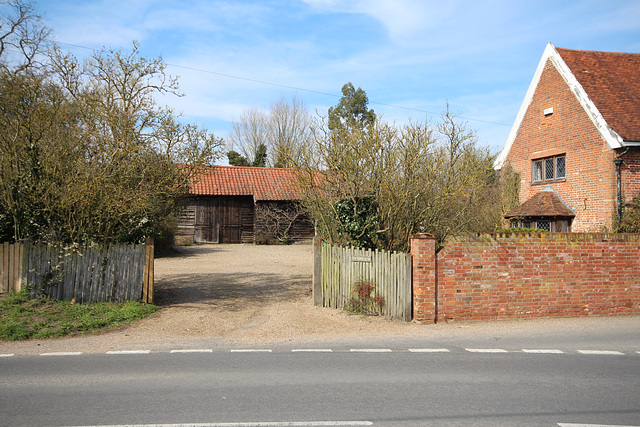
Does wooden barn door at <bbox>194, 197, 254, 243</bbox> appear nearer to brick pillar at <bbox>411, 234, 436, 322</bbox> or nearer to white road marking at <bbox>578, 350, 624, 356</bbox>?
brick pillar at <bbox>411, 234, 436, 322</bbox>

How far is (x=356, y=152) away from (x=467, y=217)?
12.3 feet

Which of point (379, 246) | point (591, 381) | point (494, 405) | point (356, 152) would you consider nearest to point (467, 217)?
point (379, 246)

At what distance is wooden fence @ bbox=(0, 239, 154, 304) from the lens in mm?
10094

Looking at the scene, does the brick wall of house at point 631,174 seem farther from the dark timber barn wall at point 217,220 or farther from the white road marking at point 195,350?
the dark timber barn wall at point 217,220

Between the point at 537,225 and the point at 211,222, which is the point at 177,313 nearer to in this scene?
the point at 537,225

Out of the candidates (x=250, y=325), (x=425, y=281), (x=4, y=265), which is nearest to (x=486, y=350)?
(x=425, y=281)

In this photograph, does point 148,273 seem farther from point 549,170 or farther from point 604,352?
point 549,170

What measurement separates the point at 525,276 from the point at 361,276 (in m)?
3.42

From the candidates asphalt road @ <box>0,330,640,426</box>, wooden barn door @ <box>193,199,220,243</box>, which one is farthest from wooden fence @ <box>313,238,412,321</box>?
wooden barn door @ <box>193,199,220,243</box>

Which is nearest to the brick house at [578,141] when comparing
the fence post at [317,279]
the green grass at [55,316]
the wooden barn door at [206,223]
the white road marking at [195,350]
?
the fence post at [317,279]

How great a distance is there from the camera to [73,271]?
1020cm

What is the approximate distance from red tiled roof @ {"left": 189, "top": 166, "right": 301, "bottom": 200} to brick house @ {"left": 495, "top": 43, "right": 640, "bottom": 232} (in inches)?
537

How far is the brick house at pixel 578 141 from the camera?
16281 mm

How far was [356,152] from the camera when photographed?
10.8 meters
